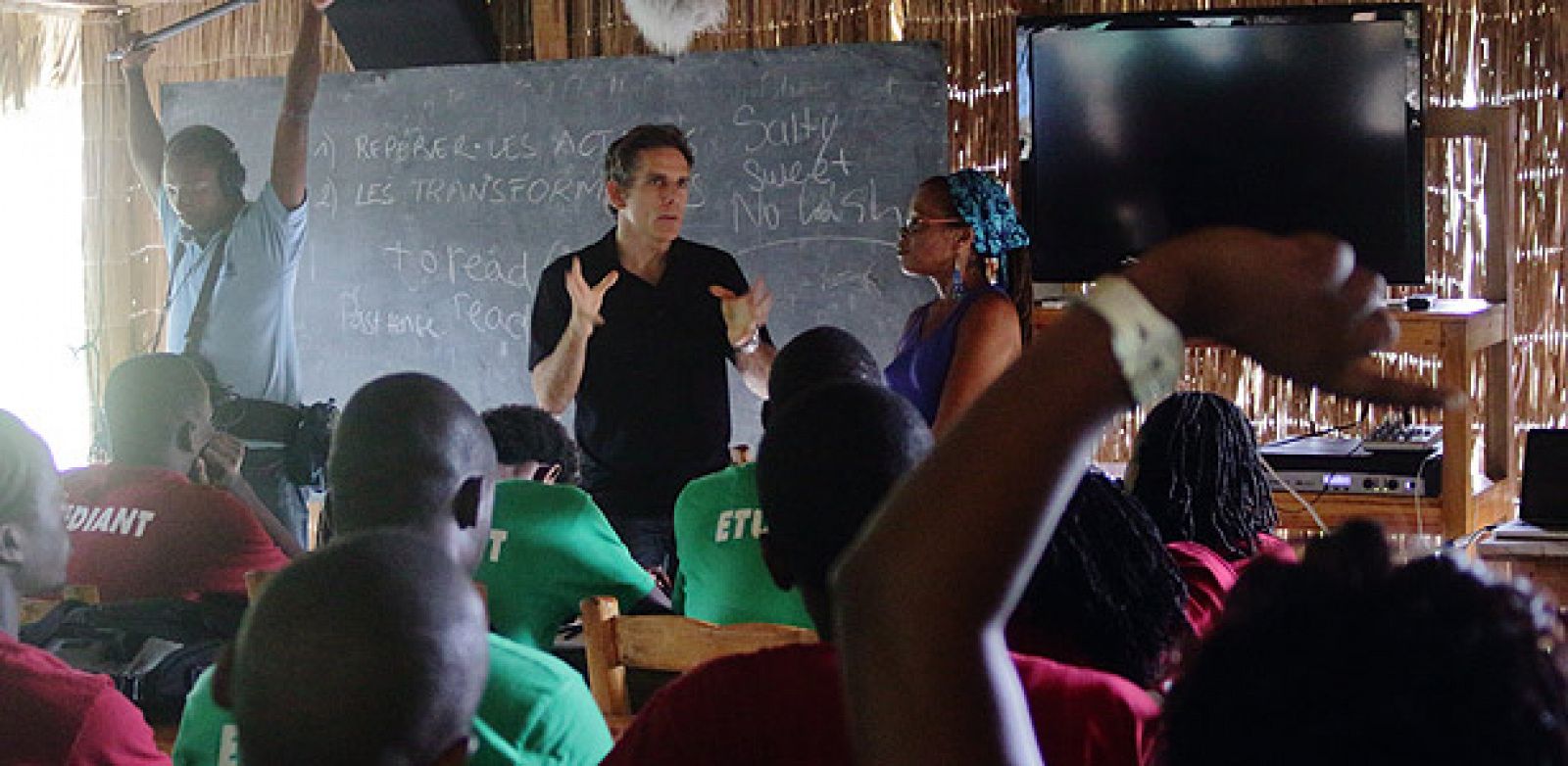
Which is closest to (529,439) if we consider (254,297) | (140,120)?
(254,297)

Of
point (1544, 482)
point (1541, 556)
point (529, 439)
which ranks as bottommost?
point (1541, 556)

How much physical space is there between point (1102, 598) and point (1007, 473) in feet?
4.13

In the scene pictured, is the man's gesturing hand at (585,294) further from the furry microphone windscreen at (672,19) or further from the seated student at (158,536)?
the furry microphone windscreen at (672,19)

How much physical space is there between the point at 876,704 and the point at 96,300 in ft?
21.7

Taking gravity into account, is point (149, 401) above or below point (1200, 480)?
above

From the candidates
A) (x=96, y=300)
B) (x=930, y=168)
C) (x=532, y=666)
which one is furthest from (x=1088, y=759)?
(x=96, y=300)

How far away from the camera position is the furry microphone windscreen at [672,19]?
549 centimetres

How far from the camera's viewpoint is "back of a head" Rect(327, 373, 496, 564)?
80.5 inches

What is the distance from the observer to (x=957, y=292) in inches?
149

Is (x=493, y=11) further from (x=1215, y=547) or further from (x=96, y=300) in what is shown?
(x=1215, y=547)

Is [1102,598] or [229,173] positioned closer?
[1102,598]

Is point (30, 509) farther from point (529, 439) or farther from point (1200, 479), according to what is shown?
point (1200, 479)

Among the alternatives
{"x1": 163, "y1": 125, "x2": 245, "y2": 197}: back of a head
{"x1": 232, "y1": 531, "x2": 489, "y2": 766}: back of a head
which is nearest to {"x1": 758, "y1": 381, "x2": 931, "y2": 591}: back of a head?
{"x1": 232, "y1": 531, "x2": 489, "y2": 766}: back of a head

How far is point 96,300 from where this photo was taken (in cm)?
680
